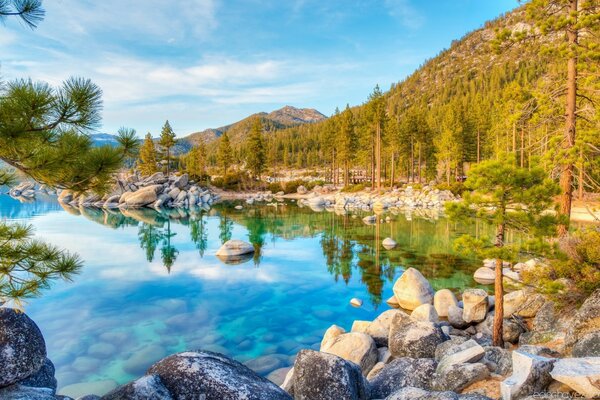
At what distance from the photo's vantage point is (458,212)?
23.6 ft

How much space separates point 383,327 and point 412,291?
288 cm

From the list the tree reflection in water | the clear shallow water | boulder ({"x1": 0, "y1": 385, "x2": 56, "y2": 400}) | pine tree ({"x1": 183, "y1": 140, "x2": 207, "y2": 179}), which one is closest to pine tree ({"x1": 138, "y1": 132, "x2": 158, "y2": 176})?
pine tree ({"x1": 183, "y1": 140, "x2": 207, "y2": 179})

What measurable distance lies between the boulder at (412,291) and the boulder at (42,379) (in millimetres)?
9429

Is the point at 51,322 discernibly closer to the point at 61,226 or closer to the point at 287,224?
the point at 287,224

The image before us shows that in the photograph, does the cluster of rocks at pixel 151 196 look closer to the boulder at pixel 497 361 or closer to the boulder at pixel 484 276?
the boulder at pixel 484 276

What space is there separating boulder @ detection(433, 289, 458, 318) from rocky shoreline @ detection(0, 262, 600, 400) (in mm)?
1737

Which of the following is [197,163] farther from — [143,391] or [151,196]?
[143,391]

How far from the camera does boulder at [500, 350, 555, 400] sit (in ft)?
13.5

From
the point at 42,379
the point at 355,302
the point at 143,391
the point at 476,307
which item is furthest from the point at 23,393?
the point at 355,302

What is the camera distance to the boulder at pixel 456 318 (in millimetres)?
9570

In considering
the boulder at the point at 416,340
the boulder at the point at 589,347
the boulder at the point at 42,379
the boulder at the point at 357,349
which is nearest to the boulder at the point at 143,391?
the boulder at the point at 42,379

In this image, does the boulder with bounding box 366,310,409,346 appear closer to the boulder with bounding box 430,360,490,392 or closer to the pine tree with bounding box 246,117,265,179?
the boulder with bounding box 430,360,490,392

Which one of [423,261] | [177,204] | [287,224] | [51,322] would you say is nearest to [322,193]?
[177,204]

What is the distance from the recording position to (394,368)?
6.04m
